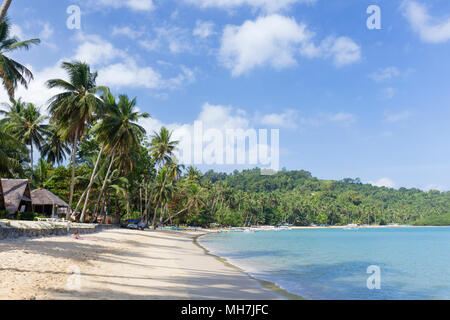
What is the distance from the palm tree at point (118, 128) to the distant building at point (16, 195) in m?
4.91

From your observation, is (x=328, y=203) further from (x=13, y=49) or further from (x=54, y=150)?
(x=13, y=49)

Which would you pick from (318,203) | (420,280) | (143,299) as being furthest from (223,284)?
(318,203)

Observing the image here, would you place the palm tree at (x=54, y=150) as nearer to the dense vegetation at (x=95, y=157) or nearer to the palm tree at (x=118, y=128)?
the dense vegetation at (x=95, y=157)

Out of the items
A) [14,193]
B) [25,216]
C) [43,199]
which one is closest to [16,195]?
[14,193]

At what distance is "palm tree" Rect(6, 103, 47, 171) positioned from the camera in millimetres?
36406

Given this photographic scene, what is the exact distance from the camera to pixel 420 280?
15.2 m

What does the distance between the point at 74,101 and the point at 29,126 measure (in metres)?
16.4

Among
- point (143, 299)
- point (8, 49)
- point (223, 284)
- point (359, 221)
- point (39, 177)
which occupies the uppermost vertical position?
point (8, 49)

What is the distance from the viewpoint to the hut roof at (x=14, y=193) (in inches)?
1000

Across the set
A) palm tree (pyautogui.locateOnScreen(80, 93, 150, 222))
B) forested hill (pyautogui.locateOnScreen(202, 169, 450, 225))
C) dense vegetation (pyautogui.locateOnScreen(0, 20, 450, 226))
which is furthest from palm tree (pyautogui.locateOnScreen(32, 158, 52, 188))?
forested hill (pyautogui.locateOnScreen(202, 169, 450, 225))

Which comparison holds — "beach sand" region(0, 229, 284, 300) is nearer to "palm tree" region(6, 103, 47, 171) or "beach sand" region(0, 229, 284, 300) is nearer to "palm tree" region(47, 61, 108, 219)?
"palm tree" region(47, 61, 108, 219)

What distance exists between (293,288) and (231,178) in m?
187

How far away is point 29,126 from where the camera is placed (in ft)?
121
